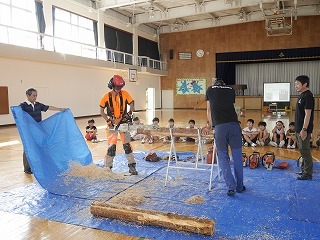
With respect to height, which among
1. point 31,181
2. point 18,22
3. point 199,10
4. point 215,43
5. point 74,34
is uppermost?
point 199,10

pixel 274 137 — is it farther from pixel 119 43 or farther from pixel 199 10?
pixel 119 43

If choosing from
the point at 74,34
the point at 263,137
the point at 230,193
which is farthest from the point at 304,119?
the point at 74,34

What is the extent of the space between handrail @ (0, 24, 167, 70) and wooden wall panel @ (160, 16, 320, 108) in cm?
544

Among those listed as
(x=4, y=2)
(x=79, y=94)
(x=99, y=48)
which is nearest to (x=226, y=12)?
(x=99, y=48)

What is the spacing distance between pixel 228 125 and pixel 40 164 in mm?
2730

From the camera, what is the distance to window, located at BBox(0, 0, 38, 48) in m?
13.4

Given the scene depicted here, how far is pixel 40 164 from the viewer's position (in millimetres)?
4445

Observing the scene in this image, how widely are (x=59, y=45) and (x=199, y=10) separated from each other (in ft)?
30.2

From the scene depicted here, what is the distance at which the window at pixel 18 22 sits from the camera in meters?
13.4

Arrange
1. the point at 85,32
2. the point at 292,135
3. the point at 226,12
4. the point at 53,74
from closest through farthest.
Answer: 1. the point at 292,135
2. the point at 53,74
3. the point at 85,32
4. the point at 226,12

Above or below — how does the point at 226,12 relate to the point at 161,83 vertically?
above

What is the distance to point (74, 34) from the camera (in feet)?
58.1

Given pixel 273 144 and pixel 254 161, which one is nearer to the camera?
pixel 254 161

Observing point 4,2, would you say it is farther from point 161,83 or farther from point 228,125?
point 161,83
